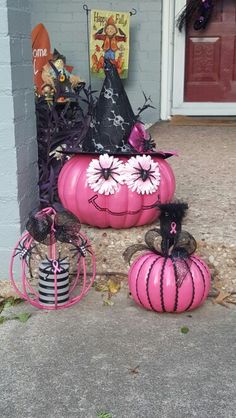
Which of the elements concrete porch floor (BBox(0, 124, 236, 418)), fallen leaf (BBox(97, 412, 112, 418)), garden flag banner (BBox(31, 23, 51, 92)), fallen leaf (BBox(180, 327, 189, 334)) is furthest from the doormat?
fallen leaf (BBox(97, 412, 112, 418))

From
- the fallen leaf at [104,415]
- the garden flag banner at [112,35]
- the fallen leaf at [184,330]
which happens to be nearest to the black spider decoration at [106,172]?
the fallen leaf at [184,330]

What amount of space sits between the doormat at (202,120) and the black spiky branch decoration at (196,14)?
1.11 metres

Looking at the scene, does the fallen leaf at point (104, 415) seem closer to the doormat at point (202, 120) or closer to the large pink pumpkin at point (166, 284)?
the large pink pumpkin at point (166, 284)

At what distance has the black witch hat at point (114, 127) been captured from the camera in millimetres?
3357

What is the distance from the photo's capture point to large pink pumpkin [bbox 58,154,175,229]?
3.25m

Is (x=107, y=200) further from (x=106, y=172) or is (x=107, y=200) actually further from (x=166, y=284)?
(x=166, y=284)

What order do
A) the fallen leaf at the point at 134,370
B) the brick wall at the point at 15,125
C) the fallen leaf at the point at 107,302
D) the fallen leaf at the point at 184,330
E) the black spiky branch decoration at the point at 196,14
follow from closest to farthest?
the fallen leaf at the point at 134,370, the fallen leaf at the point at 184,330, the brick wall at the point at 15,125, the fallen leaf at the point at 107,302, the black spiky branch decoration at the point at 196,14

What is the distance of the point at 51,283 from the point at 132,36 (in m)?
4.83

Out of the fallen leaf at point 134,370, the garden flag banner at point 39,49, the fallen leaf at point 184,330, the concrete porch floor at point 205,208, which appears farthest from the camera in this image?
the garden flag banner at point 39,49

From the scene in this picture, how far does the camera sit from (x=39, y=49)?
7.01m

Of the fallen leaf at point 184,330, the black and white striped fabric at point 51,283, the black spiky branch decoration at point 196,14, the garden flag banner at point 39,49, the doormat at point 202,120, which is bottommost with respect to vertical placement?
the fallen leaf at point 184,330

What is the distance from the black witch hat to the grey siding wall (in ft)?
12.8

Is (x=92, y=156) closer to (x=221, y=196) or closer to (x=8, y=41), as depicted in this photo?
(x=8, y=41)

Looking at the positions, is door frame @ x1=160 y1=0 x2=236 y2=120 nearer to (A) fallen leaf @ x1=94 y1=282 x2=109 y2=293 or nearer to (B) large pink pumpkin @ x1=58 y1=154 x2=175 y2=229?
(B) large pink pumpkin @ x1=58 y1=154 x2=175 y2=229
